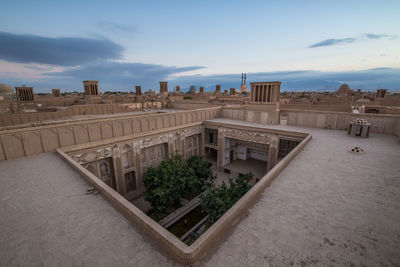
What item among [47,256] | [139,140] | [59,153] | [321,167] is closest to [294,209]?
[321,167]

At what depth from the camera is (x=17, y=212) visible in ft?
14.8

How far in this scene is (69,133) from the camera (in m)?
9.50

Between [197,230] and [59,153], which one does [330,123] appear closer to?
[197,230]

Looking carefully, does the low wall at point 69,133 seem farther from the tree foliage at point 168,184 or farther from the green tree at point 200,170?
the green tree at point 200,170

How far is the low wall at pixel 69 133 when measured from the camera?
791cm

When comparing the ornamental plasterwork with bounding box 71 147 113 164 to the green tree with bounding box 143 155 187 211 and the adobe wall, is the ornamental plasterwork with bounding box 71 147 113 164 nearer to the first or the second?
the green tree with bounding box 143 155 187 211

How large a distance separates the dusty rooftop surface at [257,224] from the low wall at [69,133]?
1.57 meters

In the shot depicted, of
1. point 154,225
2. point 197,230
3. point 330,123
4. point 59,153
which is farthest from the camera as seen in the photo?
point 330,123

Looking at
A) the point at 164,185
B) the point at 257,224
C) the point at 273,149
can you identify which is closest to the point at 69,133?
the point at 164,185

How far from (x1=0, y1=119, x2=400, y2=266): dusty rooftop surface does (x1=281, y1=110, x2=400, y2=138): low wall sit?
23.9 feet

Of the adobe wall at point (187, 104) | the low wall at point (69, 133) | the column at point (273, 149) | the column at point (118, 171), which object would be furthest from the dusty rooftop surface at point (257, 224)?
the adobe wall at point (187, 104)

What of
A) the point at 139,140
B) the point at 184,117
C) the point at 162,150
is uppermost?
the point at 184,117

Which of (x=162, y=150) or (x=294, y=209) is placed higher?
(x=294, y=209)

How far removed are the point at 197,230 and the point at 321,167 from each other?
6.37m
